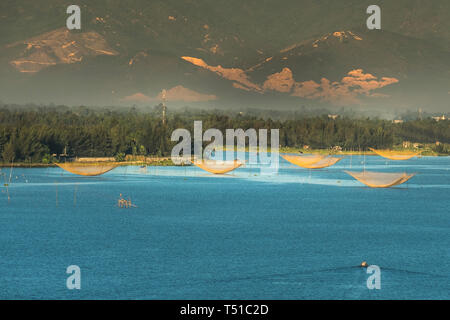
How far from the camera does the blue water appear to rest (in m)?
45.8

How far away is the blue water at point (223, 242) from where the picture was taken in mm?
45812

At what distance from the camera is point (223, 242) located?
64750mm

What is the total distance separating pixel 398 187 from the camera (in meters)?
140
